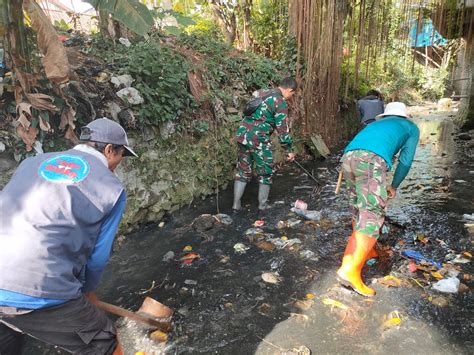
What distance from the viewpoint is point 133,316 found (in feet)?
6.76

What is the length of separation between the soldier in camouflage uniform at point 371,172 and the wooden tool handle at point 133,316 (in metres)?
1.48

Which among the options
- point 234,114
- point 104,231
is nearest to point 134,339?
point 104,231

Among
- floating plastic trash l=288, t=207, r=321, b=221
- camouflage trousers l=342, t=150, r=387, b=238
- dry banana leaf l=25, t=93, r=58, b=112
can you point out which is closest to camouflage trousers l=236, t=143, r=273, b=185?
floating plastic trash l=288, t=207, r=321, b=221

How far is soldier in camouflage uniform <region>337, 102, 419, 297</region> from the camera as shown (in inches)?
111

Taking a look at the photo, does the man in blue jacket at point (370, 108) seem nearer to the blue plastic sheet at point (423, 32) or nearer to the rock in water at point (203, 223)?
the blue plastic sheet at point (423, 32)

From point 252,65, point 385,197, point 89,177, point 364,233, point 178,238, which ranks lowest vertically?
point 178,238

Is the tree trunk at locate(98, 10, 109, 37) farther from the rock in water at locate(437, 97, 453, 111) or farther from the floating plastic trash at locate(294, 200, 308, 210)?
the rock in water at locate(437, 97, 453, 111)

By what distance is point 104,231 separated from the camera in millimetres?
1618

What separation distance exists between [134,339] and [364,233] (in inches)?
77.6

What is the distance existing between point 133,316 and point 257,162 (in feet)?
10.1

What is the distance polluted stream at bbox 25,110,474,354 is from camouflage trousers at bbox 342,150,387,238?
56 centimetres

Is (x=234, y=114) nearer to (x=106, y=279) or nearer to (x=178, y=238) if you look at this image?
(x=178, y=238)

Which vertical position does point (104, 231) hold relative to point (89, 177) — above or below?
below

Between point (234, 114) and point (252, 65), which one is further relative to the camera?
point (252, 65)
